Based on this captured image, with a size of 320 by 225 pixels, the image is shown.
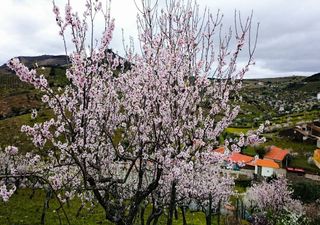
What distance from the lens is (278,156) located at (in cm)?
7738

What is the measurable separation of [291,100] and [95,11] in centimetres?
18032

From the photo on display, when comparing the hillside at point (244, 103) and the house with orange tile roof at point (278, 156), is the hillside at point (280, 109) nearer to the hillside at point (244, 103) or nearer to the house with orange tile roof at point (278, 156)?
the hillside at point (244, 103)

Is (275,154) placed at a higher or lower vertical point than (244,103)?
lower

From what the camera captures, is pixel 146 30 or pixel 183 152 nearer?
pixel 183 152

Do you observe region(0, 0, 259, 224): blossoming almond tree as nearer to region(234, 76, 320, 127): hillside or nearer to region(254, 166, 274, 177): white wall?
region(254, 166, 274, 177): white wall

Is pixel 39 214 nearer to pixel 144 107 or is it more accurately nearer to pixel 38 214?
pixel 38 214

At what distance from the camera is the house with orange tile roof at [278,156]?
75894mm

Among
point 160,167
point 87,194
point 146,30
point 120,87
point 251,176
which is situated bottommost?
point 251,176

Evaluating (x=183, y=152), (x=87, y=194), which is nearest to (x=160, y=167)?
(x=183, y=152)

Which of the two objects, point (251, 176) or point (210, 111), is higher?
point (210, 111)

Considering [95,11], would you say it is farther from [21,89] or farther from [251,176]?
[21,89]

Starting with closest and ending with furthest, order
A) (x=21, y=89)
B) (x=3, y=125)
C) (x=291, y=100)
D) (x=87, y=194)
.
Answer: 1. (x=87, y=194)
2. (x=3, y=125)
3. (x=21, y=89)
4. (x=291, y=100)

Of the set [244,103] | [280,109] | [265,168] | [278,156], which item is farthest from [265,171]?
[280,109]

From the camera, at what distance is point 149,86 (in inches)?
387
